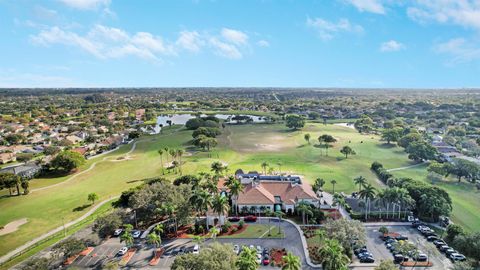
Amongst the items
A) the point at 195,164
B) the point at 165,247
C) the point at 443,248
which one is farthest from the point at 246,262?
the point at 195,164

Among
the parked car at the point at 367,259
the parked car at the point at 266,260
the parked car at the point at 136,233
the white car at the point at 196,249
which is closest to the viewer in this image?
the parked car at the point at 367,259

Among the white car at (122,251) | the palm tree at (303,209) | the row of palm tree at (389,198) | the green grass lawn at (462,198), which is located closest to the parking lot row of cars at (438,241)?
the row of palm tree at (389,198)

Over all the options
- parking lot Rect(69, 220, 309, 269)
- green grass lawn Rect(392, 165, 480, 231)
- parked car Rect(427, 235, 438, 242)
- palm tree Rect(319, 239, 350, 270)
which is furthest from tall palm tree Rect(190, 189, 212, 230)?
green grass lawn Rect(392, 165, 480, 231)

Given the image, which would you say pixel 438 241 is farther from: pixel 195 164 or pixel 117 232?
pixel 195 164

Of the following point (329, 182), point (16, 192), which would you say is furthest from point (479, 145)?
point (16, 192)

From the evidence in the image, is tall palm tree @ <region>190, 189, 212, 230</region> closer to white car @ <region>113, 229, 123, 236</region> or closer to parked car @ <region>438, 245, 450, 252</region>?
white car @ <region>113, 229, 123, 236</region>

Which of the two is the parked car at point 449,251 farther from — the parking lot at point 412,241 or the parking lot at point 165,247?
the parking lot at point 165,247

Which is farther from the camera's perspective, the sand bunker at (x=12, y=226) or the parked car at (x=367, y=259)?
the sand bunker at (x=12, y=226)
